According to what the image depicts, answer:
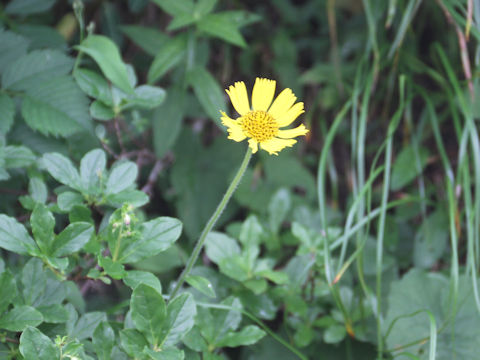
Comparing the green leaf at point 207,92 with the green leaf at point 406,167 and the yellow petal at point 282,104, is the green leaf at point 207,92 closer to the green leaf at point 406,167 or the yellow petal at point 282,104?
the yellow petal at point 282,104

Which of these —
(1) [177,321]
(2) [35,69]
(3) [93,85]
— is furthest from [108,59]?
(1) [177,321]

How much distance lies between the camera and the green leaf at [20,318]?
0.87m

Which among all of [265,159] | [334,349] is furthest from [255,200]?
[334,349]

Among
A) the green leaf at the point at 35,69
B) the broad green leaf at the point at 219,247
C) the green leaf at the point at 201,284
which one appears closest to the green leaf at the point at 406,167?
the broad green leaf at the point at 219,247

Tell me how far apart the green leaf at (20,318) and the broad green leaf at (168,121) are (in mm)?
692

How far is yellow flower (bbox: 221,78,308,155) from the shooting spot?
2.96 feet

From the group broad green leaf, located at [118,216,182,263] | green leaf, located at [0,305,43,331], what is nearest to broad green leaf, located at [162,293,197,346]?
broad green leaf, located at [118,216,182,263]

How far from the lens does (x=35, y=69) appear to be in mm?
1211

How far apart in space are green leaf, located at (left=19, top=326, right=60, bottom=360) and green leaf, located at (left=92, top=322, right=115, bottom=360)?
0.09 metres

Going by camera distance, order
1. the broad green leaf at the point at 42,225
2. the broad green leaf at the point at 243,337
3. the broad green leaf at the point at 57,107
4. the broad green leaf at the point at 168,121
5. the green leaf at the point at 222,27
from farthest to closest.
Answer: the broad green leaf at the point at 168,121 → the green leaf at the point at 222,27 → the broad green leaf at the point at 57,107 → the broad green leaf at the point at 243,337 → the broad green leaf at the point at 42,225

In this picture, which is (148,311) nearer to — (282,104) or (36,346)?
(36,346)

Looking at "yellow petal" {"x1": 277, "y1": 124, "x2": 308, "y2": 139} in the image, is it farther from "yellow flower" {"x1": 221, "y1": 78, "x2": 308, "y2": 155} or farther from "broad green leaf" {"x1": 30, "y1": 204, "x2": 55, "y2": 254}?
"broad green leaf" {"x1": 30, "y1": 204, "x2": 55, "y2": 254}

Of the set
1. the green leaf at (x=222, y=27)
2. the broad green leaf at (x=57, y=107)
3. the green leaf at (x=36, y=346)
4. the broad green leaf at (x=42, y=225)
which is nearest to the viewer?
the green leaf at (x=36, y=346)

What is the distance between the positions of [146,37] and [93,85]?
0.43m
